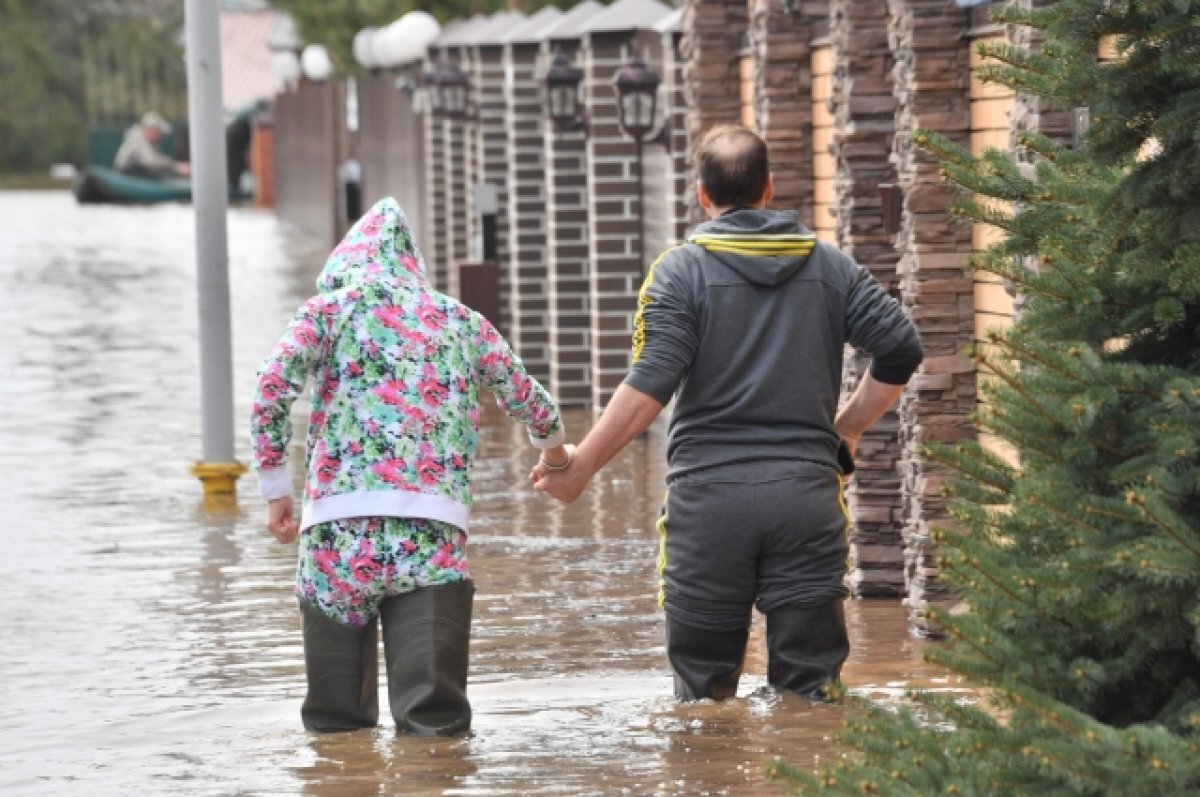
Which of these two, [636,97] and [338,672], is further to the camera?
[636,97]

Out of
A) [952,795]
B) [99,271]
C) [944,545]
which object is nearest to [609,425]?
[944,545]

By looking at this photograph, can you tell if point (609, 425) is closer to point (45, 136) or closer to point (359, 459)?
point (359, 459)

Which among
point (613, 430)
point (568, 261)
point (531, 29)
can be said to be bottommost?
point (568, 261)

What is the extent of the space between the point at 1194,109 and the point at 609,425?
277 cm

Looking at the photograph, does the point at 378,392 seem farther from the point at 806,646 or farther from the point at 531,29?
the point at 531,29

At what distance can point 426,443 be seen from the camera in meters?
7.00

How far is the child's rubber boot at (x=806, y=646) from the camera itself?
677 centimetres

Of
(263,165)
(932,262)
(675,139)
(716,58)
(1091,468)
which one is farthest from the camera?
(263,165)

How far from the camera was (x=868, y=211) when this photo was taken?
9.94 meters

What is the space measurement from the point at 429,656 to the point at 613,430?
0.75m

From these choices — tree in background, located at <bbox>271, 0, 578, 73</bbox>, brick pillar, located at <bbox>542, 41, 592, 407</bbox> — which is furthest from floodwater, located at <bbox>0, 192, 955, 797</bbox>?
tree in background, located at <bbox>271, 0, 578, 73</bbox>

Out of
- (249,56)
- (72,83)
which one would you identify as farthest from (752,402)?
(72,83)

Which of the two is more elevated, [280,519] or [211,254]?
[211,254]

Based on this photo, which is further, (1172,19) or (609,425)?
(609,425)
